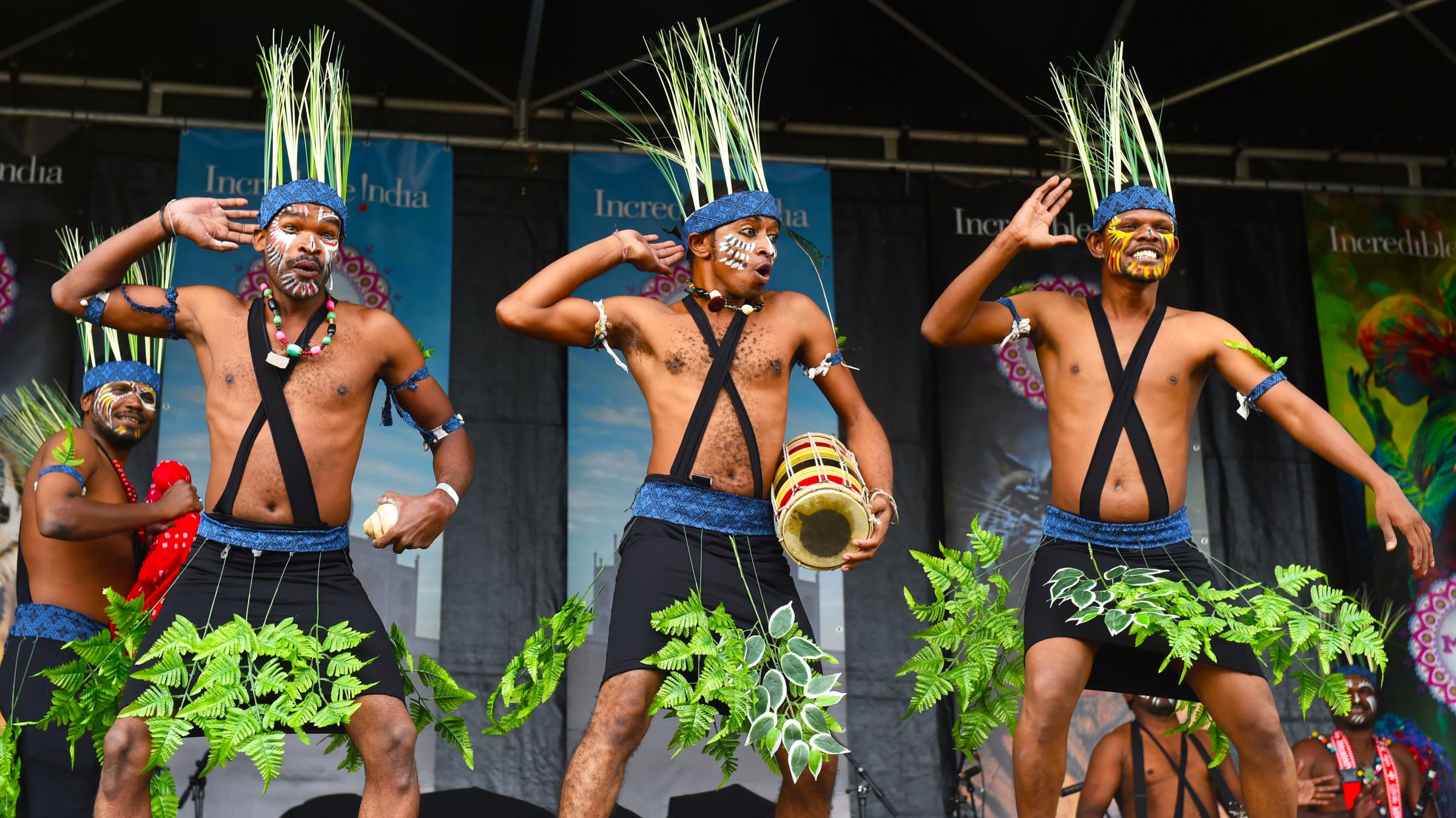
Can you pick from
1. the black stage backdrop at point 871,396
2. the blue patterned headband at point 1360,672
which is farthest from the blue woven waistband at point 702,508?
the blue patterned headband at point 1360,672

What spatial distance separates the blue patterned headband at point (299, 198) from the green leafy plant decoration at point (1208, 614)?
7.32 feet

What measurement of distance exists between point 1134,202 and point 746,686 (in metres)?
1.88

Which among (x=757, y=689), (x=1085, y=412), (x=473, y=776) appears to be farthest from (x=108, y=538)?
(x=1085, y=412)

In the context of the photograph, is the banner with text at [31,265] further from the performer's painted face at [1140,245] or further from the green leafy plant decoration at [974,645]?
the performer's painted face at [1140,245]

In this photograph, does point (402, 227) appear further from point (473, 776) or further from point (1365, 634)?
point (1365, 634)

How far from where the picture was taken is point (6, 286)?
19.8ft

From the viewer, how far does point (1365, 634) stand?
12.6ft

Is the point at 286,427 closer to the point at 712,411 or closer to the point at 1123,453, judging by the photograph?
the point at 712,411

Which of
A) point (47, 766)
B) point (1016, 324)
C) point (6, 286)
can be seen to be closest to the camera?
point (1016, 324)

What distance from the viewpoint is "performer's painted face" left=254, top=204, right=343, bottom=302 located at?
3.88 meters

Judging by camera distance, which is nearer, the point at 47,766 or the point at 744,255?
the point at 744,255

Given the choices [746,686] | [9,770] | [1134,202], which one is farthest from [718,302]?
[9,770]

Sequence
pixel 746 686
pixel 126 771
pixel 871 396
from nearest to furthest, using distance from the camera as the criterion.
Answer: pixel 126 771 < pixel 746 686 < pixel 871 396

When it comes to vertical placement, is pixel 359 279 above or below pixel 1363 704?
above
